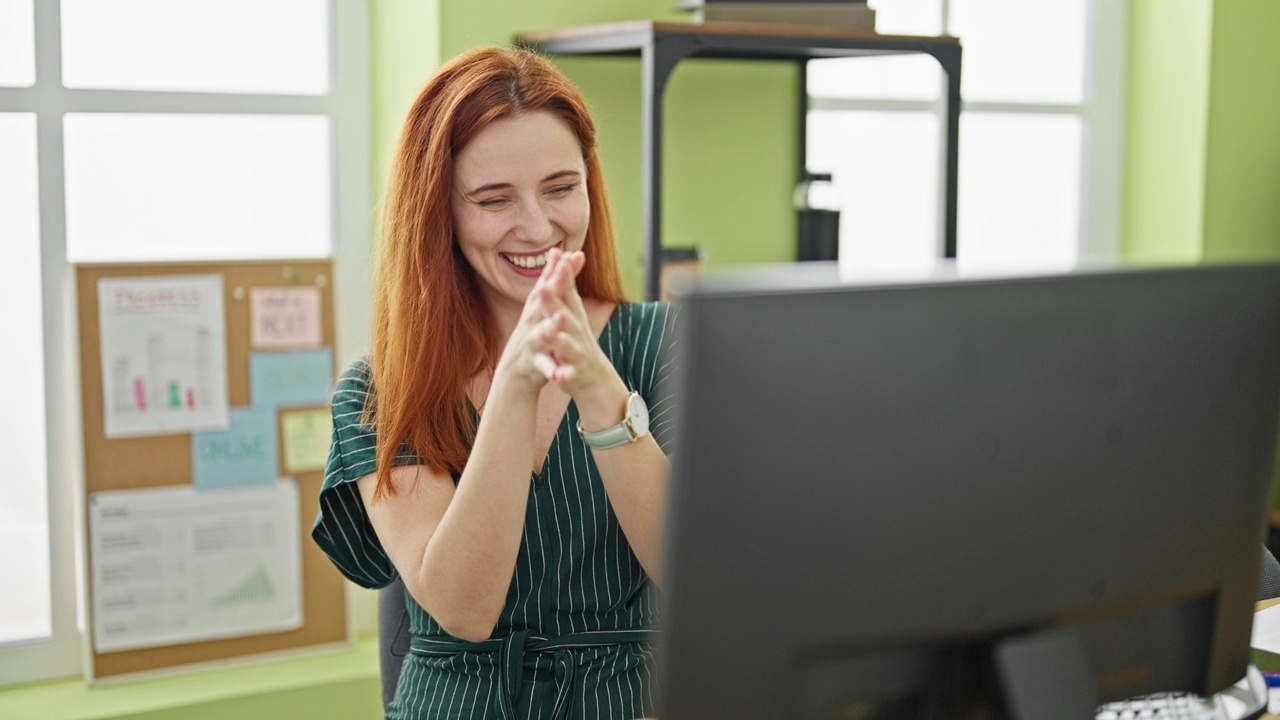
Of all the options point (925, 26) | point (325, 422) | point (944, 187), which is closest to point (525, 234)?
point (325, 422)

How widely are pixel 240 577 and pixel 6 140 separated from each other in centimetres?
88

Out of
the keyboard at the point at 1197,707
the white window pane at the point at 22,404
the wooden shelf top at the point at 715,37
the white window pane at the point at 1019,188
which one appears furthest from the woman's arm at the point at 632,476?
the white window pane at the point at 1019,188

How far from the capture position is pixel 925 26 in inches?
118

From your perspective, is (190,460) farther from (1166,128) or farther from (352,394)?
(1166,128)

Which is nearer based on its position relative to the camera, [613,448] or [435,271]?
[613,448]

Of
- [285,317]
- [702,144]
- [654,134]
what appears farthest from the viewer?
[702,144]

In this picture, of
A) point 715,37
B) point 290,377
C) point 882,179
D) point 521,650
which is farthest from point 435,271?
point 882,179

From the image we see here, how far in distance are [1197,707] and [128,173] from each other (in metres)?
2.02

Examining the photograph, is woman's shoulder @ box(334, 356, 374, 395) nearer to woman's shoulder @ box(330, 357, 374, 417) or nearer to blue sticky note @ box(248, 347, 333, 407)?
woman's shoulder @ box(330, 357, 374, 417)

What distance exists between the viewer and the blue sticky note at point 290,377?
92.9 inches

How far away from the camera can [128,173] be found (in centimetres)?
238

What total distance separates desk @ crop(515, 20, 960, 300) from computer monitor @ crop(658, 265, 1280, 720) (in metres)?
1.28

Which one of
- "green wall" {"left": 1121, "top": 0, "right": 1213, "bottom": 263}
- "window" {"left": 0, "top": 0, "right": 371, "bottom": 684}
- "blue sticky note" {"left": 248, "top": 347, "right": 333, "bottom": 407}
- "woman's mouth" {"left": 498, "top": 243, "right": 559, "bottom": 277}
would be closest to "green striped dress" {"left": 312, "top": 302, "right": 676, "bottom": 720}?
"woman's mouth" {"left": 498, "top": 243, "right": 559, "bottom": 277}

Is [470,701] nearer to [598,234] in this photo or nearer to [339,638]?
[598,234]
